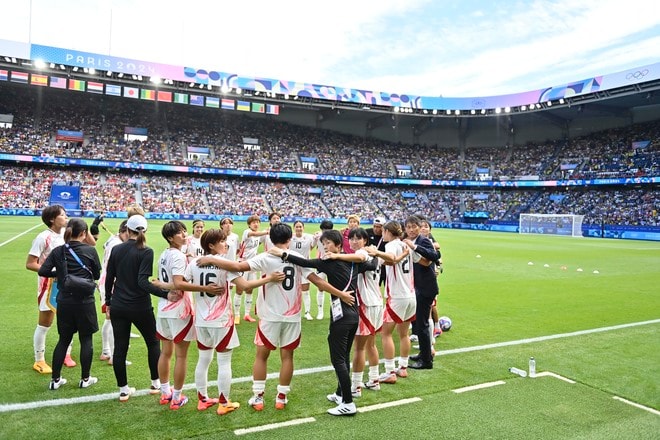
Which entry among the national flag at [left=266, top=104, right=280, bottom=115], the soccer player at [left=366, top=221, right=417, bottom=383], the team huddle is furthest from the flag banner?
the soccer player at [left=366, top=221, right=417, bottom=383]

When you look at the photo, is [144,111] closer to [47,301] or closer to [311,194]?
[311,194]

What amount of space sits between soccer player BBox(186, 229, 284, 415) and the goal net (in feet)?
154

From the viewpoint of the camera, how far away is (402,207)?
58.8 m

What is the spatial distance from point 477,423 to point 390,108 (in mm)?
53473

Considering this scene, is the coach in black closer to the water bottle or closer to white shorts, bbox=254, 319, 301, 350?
the water bottle

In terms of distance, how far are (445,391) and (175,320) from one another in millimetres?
3404

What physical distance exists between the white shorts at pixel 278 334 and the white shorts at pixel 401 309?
5.34 ft

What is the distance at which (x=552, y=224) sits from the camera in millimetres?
46812

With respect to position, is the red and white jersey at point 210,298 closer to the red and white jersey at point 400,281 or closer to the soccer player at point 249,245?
the red and white jersey at point 400,281

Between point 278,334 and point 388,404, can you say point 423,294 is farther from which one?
point 278,334

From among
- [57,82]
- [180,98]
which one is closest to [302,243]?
[180,98]

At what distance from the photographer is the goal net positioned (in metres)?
44.5

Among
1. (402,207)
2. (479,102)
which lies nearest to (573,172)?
(479,102)

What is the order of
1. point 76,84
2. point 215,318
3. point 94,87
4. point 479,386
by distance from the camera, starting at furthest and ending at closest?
point 94,87 < point 76,84 < point 479,386 < point 215,318
